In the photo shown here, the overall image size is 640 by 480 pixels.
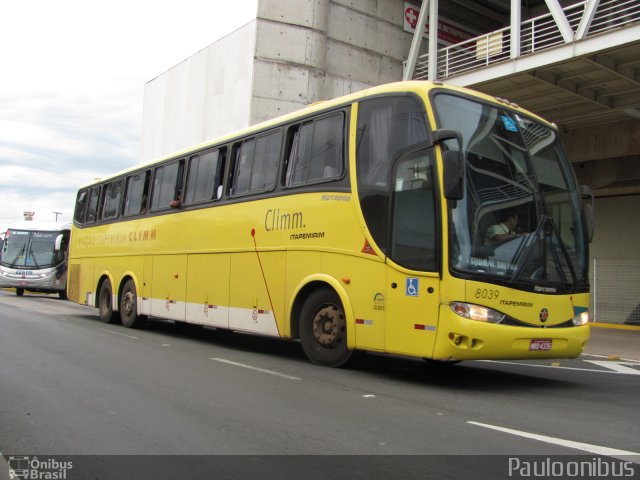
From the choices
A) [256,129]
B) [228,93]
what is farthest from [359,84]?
[256,129]

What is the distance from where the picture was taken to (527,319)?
680 centimetres

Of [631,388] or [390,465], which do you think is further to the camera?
[631,388]

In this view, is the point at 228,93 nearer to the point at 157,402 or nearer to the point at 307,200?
the point at 307,200

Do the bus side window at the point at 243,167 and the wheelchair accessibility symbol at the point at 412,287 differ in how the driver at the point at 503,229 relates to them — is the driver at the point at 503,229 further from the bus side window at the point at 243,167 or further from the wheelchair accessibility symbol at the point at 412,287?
the bus side window at the point at 243,167

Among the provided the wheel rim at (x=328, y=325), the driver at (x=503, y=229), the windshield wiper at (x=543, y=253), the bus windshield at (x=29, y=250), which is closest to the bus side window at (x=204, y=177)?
the wheel rim at (x=328, y=325)

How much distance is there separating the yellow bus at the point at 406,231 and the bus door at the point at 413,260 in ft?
0.05

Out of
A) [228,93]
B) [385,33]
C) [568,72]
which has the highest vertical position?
[385,33]

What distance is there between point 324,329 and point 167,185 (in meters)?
6.01

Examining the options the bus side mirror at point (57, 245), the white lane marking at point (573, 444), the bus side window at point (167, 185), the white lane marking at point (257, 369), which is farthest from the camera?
the bus side mirror at point (57, 245)

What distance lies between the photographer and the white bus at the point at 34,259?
2628 cm

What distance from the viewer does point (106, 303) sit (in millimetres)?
14961

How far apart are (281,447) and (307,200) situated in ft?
15.0

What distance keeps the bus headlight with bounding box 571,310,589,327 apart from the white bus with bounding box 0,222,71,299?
2342 cm

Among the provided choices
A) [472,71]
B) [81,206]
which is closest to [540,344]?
[472,71]
